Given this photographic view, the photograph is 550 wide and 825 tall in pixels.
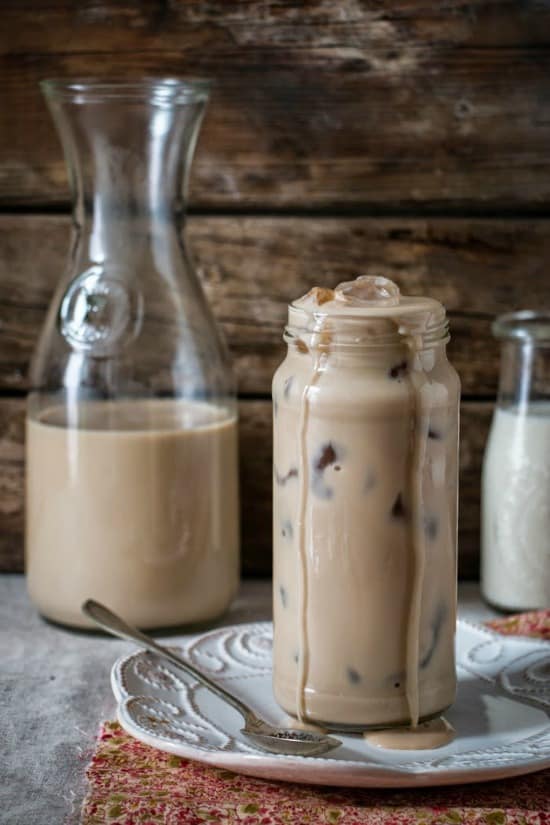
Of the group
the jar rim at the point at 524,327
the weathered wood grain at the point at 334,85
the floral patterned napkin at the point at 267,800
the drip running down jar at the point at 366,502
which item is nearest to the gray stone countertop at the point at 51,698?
the floral patterned napkin at the point at 267,800

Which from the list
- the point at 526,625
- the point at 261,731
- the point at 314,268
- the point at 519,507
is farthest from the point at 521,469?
the point at 261,731

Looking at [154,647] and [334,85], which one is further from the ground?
[334,85]

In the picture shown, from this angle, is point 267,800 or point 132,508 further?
point 132,508

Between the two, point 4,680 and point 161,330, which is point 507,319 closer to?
point 161,330

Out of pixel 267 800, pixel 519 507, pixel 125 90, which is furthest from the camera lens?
pixel 519 507

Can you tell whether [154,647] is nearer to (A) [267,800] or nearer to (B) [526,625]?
(A) [267,800]

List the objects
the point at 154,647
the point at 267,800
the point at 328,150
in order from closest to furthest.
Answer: the point at 267,800 → the point at 154,647 → the point at 328,150

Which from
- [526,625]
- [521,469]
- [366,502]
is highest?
[366,502]
